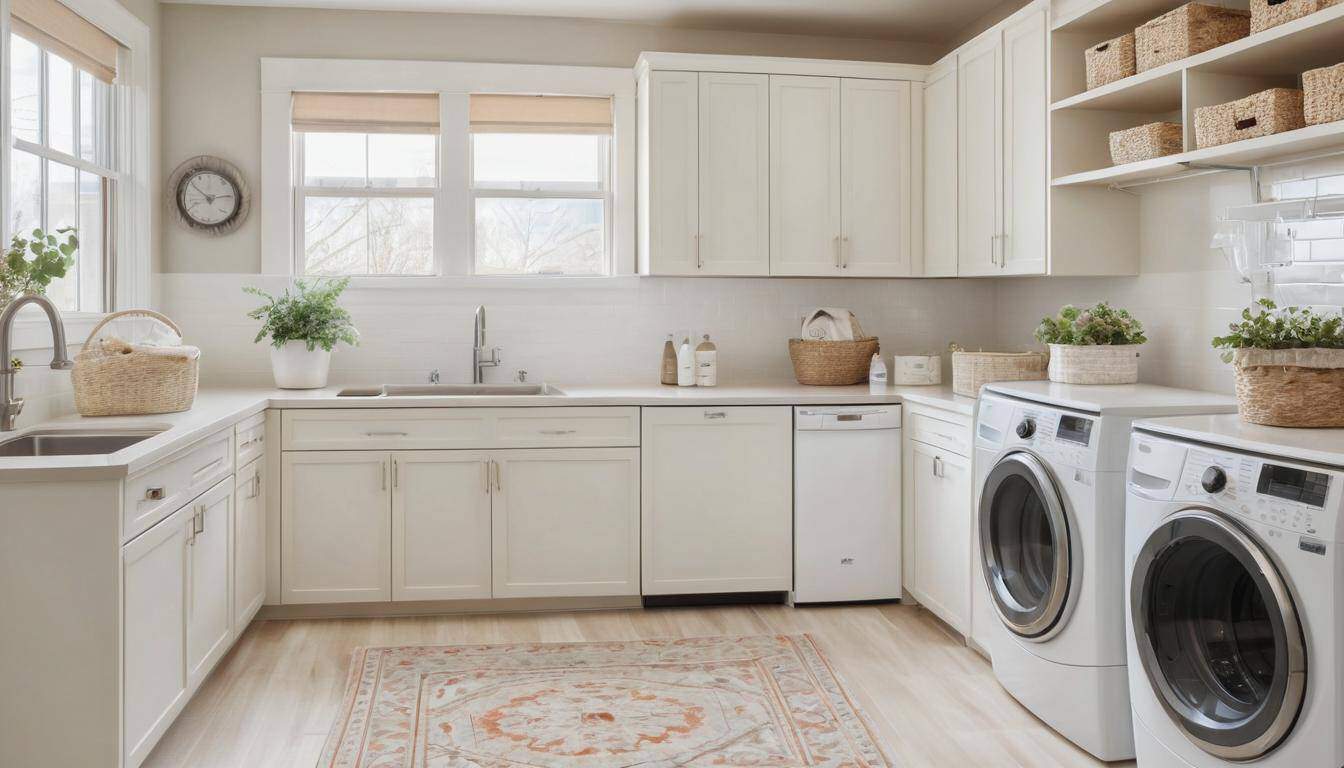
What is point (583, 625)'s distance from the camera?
3.88m

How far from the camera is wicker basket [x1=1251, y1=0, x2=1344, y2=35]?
2.48 metres

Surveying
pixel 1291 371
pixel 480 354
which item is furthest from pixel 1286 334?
pixel 480 354

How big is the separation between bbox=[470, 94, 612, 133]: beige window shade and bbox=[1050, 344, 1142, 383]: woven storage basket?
2.36 m

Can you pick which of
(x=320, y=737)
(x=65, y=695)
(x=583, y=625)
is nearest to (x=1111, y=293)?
(x=583, y=625)

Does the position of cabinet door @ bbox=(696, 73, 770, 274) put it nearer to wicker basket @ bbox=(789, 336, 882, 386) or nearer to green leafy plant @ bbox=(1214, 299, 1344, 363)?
wicker basket @ bbox=(789, 336, 882, 386)

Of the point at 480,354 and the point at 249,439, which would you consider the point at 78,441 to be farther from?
the point at 480,354

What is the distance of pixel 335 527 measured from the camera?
152 inches

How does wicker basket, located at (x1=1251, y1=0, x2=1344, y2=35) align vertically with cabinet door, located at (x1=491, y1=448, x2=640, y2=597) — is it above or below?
above

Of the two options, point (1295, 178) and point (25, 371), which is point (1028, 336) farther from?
point (25, 371)

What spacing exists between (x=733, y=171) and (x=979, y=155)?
40.6 inches

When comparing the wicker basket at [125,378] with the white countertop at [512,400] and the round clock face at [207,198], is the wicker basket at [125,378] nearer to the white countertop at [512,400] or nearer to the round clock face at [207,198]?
the white countertop at [512,400]

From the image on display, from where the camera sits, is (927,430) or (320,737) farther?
(927,430)

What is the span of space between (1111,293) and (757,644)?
1918 millimetres

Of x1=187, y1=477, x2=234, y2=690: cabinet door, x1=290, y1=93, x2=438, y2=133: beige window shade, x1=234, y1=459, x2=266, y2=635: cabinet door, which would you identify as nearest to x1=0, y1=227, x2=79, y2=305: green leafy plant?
x1=187, y1=477, x2=234, y2=690: cabinet door
